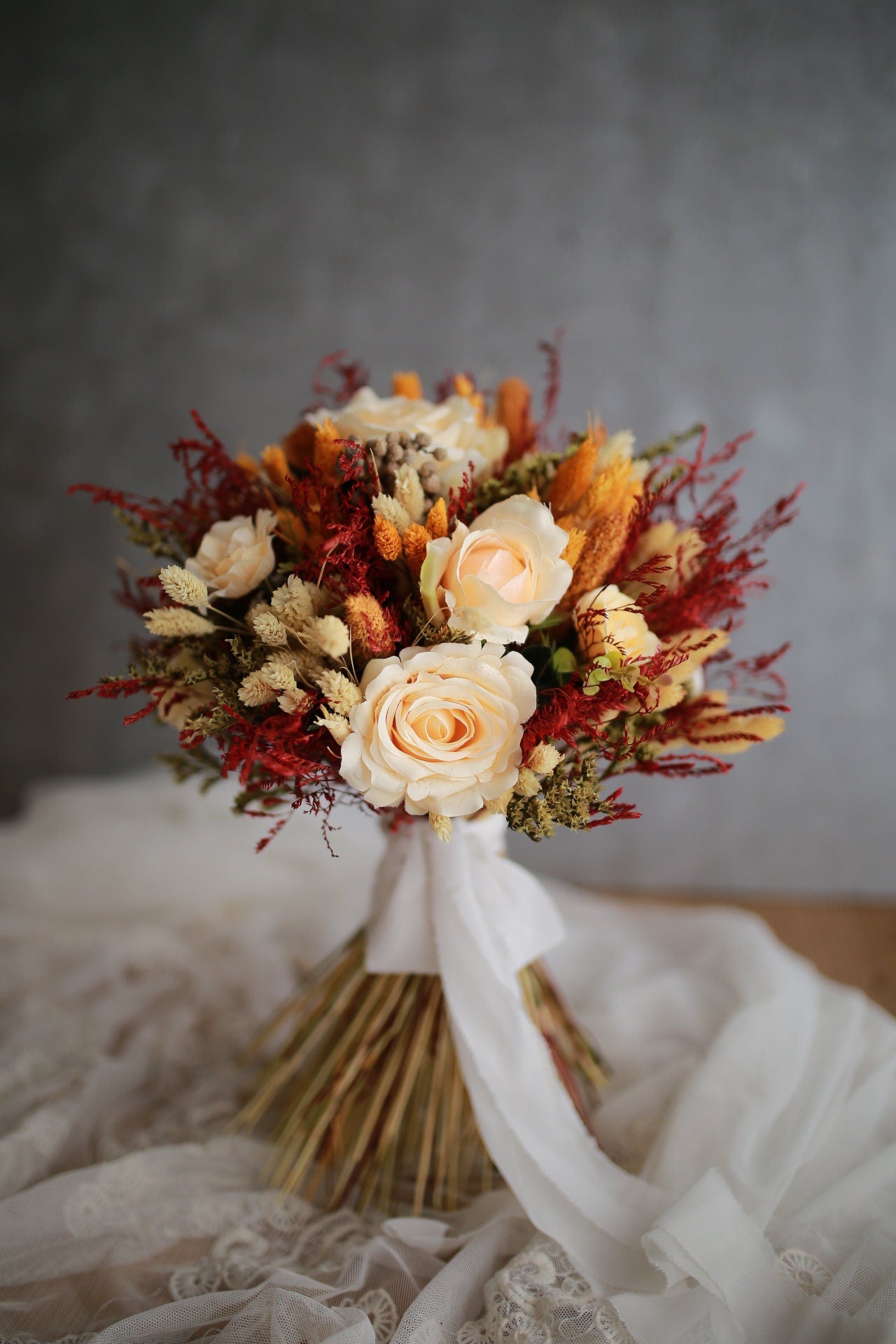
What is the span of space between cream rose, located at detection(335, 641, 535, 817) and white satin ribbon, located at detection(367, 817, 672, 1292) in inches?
8.9

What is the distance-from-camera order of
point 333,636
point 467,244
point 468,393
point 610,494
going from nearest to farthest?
point 333,636, point 610,494, point 468,393, point 467,244

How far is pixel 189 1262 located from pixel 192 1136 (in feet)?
0.57

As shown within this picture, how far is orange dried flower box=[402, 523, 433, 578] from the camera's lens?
24.9 inches

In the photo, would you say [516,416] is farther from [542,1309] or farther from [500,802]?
[542,1309]

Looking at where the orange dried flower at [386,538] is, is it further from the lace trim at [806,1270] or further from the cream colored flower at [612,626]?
the lace trim at [806,1270]

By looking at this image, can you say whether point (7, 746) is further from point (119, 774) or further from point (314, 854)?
point (314, 854)

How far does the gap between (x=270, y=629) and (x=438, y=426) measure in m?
0.25

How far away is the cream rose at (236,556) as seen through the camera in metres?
0.67

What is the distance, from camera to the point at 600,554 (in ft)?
2.24

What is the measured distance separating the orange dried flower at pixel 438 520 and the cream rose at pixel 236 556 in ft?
0.46

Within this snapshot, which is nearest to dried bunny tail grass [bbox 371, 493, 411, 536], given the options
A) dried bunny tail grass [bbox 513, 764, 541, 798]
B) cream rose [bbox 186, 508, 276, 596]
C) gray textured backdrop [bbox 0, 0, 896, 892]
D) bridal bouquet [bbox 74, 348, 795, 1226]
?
bridal bouquet [bbox 74, 348, 795, 1226]

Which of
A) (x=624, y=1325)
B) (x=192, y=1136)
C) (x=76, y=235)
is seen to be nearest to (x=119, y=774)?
(x=192, y=1136)

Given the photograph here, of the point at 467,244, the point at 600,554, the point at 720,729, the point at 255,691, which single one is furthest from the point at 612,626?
the point at 467,244

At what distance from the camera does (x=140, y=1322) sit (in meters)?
0.68
